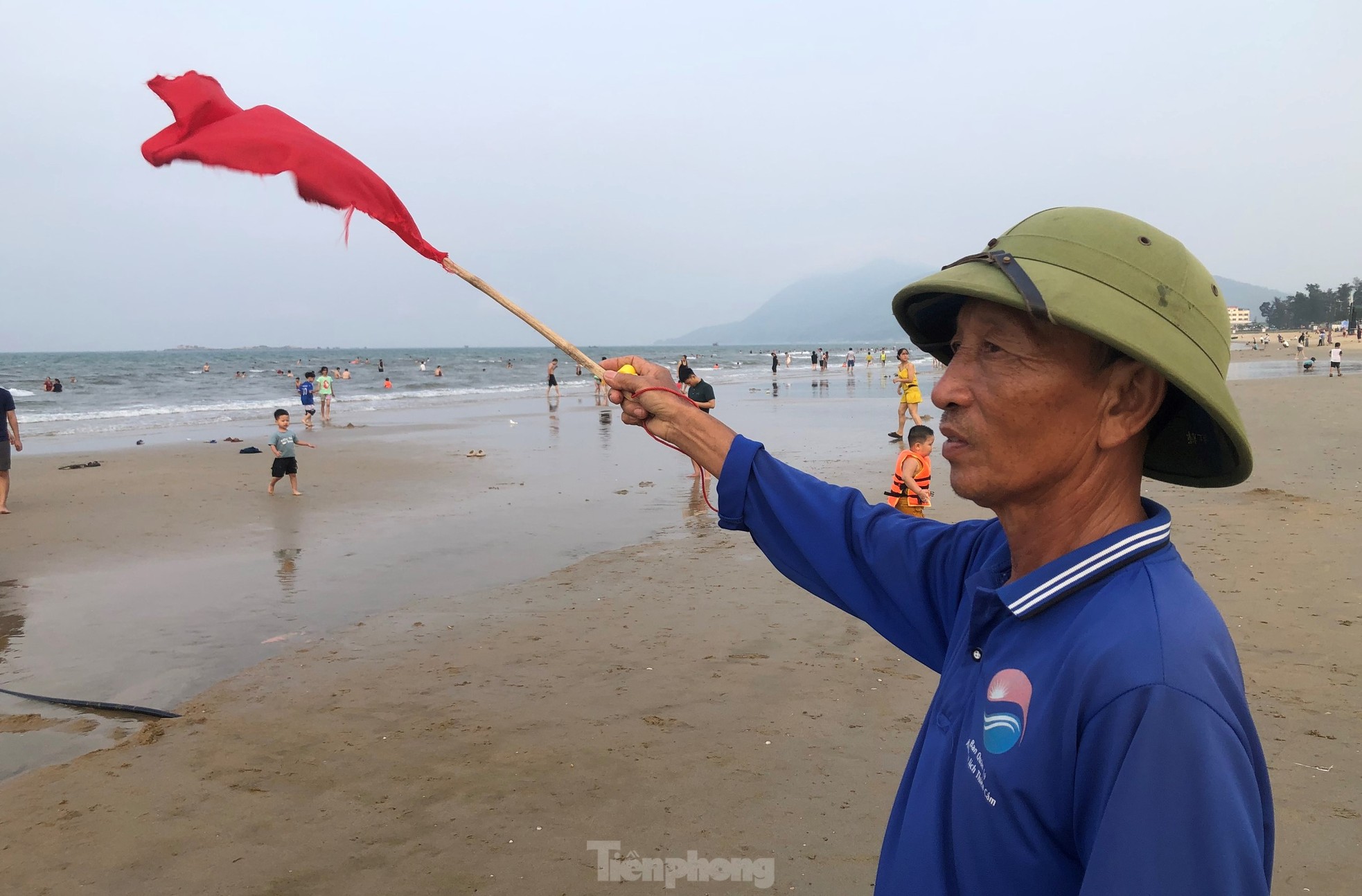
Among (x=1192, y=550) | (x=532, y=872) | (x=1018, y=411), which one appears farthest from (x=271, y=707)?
(x=1192, y=550)

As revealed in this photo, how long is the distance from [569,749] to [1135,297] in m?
4.18

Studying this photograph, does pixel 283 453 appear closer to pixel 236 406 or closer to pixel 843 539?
pixel 843 539

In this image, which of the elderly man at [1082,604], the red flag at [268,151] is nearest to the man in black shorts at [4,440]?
the red flag at [268,151]

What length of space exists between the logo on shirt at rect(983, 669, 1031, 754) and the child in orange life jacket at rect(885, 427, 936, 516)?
7494mm

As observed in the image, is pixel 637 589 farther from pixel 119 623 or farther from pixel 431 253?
pixel 431 253

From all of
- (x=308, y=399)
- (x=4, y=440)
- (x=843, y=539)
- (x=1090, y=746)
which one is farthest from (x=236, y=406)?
(x=1090, y=746)

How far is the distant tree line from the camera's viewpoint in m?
116

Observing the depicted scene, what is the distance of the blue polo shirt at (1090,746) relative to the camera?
0.98 m

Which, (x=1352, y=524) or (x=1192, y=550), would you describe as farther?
(x=1352, y=524)

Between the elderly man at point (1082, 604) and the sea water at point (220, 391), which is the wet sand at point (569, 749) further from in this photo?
the sea water at point (220, 391)

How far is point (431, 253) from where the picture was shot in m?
2.46

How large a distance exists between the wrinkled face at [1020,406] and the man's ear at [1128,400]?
0.05ft

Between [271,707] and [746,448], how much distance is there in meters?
4.77

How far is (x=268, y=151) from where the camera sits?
7.74 ft
